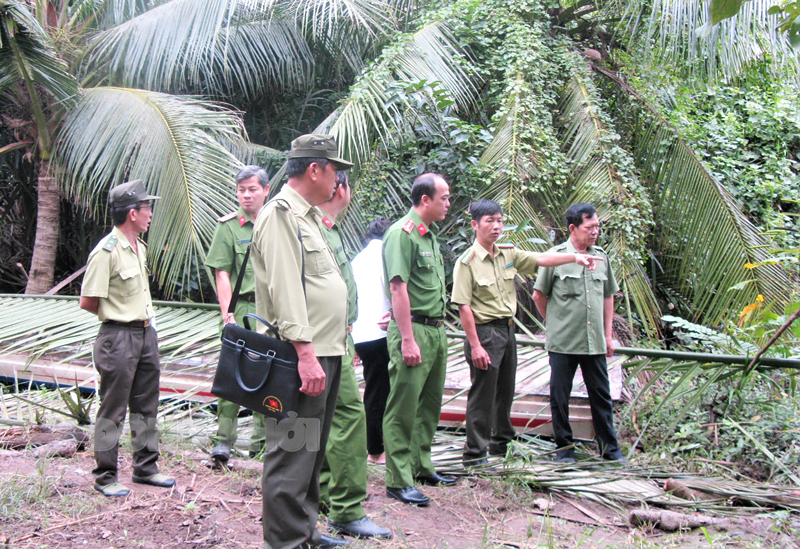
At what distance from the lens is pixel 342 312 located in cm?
246

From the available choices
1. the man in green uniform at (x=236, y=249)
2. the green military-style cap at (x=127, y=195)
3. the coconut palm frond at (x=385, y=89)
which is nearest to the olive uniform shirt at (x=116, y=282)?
the green military-style cap at (x=127, y=195)

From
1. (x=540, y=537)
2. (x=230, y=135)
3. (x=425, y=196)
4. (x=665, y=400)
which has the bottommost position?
(x=540, y=537)

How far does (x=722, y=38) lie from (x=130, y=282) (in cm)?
541

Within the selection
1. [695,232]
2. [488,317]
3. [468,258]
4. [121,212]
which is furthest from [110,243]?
[695,232]

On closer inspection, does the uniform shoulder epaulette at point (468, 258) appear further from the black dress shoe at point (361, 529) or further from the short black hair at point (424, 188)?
the black dress shoe at point (361, 529)

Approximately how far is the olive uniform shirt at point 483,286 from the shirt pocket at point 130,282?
1.65 m

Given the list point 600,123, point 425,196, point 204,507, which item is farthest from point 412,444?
point 600,123

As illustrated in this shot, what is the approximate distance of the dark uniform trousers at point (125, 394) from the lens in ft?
10.1

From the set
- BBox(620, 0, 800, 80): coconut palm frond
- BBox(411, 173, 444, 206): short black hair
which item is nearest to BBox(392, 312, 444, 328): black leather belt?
BBox(411, 173, 444, 206): short black hair

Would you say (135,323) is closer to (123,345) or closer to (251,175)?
(123,345)

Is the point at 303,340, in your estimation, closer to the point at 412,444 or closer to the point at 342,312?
the point at 342,312

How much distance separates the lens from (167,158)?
5.68 metres

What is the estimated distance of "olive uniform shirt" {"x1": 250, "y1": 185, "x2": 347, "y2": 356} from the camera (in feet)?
7.35

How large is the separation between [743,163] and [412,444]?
5.40 meters
